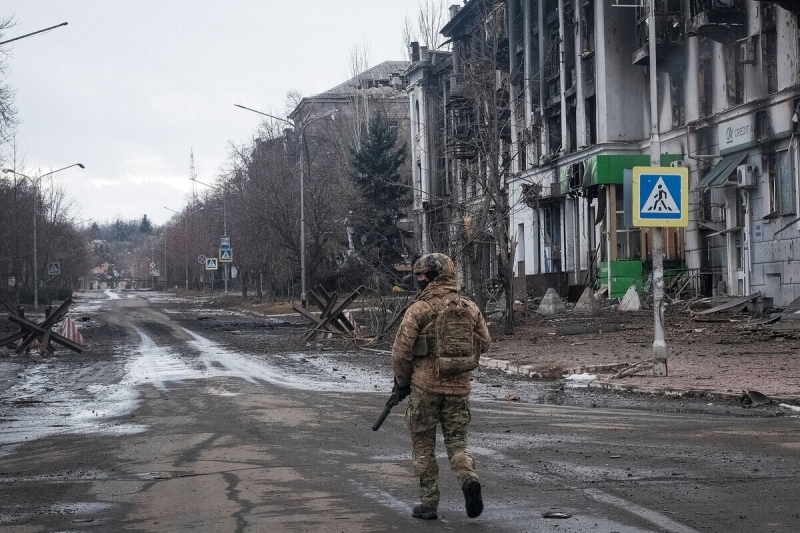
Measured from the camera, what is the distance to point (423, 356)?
23.3 feet

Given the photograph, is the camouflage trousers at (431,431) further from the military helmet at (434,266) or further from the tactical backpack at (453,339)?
the military helmet at (434,266)

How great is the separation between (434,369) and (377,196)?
55084 mm

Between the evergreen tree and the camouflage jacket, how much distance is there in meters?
52.9

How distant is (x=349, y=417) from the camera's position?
12.7 m

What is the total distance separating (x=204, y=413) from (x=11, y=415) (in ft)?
9.57

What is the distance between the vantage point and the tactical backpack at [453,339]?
276 inches

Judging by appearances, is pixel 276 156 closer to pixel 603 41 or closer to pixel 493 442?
pixel 603 41

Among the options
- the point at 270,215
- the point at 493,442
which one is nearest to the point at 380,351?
the point at 493,442

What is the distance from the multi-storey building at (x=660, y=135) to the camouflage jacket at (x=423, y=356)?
10.7m

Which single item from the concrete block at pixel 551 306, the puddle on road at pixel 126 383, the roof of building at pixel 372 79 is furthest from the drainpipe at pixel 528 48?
the roof of building at pixel 372 79

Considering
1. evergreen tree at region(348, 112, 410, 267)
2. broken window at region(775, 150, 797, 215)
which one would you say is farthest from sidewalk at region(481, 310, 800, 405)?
evergreen tree at region(348, 112, 410, 267)

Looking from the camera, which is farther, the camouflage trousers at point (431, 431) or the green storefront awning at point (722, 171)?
the green storefront awning at point (722, 171)

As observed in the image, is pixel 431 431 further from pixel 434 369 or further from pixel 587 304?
pixel 587 304

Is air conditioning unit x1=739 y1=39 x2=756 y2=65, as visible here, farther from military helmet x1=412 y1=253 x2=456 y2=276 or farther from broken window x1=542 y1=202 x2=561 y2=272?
military helmet x1=412 y1=253 x2=456 y2=276
